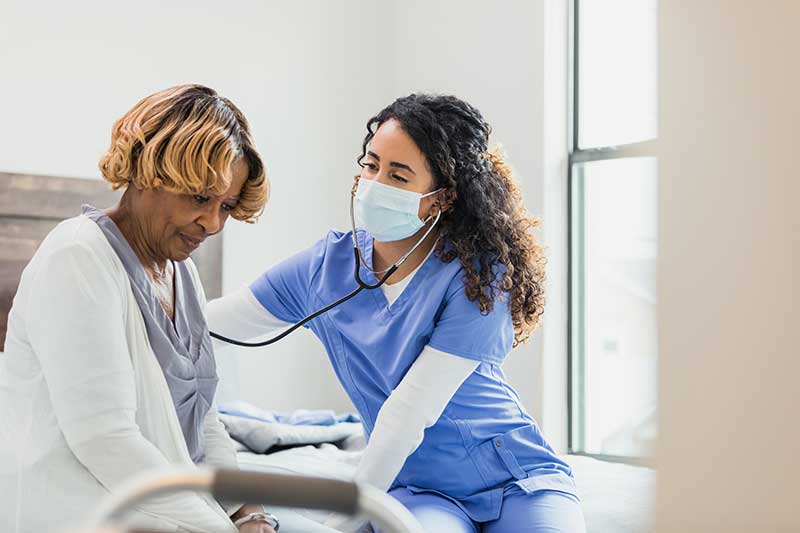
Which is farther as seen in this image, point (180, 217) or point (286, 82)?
point (286, 82)

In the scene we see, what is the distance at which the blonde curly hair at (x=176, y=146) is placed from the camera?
4.09 ft

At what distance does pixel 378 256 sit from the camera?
185cm

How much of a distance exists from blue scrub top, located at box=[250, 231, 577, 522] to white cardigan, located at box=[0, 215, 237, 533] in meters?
0.55

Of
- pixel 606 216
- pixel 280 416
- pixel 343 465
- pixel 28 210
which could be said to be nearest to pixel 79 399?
pixel 343 465

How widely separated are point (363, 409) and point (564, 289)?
181 centimetres

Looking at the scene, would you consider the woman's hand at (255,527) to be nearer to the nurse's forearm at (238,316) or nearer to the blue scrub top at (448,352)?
the blue scrub top at (448,352)

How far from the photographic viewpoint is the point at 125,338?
1212 mm

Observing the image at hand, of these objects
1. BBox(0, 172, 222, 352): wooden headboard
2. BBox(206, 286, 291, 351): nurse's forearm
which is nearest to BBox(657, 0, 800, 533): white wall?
BBox(206, 286, 291, 351): nurse's forearm

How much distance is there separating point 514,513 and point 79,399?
2.74ft

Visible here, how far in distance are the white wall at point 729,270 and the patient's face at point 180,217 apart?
2.48 feet

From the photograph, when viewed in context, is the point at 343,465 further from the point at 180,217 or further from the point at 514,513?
the point at 180,217

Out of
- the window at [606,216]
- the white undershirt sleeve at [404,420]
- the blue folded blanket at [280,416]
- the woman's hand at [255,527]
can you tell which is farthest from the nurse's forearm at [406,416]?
the window at [606,216]

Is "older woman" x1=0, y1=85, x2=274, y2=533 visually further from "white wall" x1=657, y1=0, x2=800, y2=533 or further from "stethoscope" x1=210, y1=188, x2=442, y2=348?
"white wall" x1=657, y1=0, x2=800, y2=533

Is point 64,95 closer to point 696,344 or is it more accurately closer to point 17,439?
point 17,439
